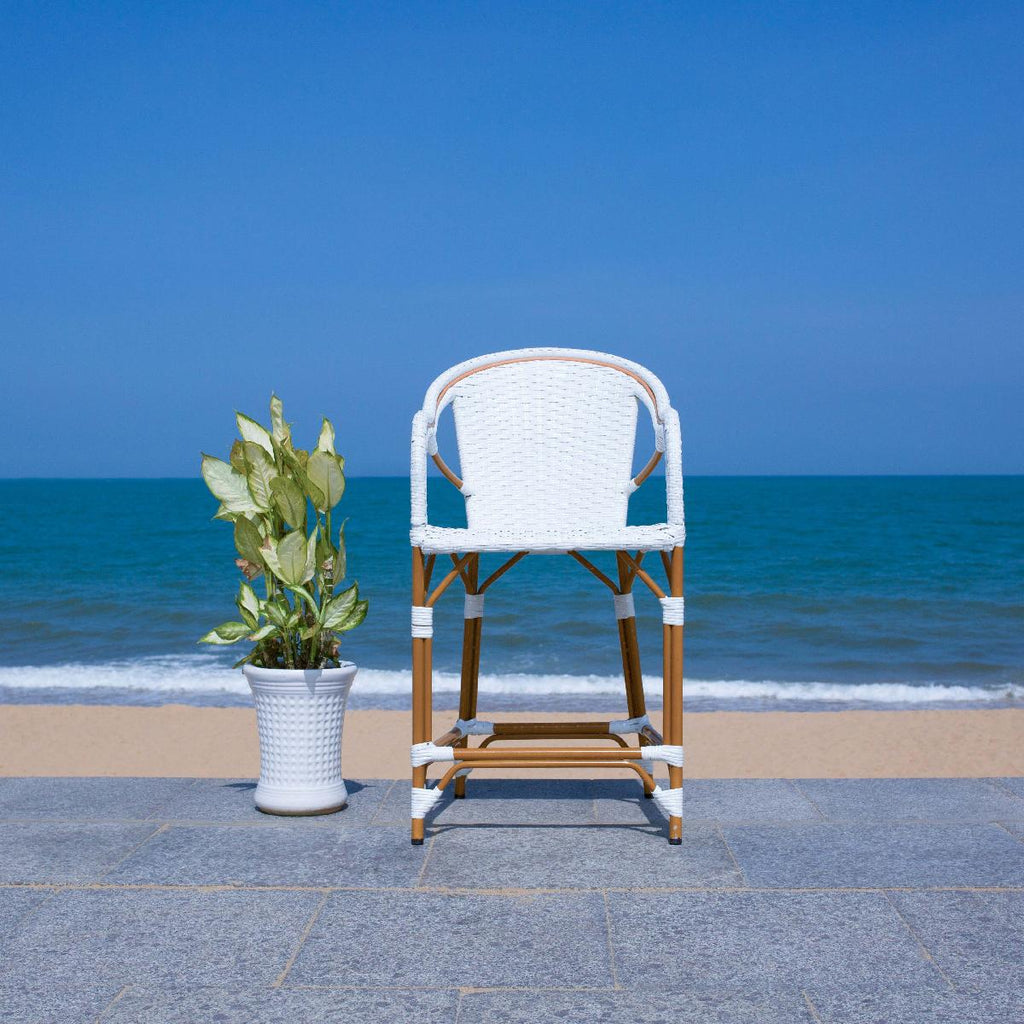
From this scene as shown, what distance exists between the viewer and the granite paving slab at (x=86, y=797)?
2.92 meters

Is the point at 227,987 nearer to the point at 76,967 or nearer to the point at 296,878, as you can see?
the point at 76,967

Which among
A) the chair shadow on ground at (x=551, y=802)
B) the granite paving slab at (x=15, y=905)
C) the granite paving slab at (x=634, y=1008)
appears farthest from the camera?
the chair shadow on ground at (x=551, y=802)

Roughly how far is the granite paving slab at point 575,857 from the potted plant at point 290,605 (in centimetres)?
41

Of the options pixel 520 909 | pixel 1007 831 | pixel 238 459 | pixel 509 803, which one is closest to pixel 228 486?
pixel 238 459

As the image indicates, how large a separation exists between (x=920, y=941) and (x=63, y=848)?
6.24 feet

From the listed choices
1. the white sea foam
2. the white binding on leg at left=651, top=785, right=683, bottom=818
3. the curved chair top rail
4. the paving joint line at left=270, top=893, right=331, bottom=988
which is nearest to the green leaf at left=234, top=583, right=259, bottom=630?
the curved chair top rail

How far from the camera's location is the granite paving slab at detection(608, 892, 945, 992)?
1878 millimetres

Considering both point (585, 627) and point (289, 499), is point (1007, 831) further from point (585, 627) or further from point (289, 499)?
point (585, 627)

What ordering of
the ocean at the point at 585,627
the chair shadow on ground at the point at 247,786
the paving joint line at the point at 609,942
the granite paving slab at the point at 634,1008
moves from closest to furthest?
the granite paving slab at the point at 634,1008, the paving joint line at the point at 609,942, the chair shadow on ground at the point at 247,786, the ocean at the point at 585,627

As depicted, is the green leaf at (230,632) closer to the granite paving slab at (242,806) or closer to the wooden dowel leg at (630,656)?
the granite paving slab at (242,806)

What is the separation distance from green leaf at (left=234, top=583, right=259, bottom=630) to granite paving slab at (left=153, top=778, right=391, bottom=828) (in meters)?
0.49

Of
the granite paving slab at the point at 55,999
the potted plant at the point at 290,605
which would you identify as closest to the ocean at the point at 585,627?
the potted plant at the point at 290,605

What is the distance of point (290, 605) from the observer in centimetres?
309

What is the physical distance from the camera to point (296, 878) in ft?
7.84
